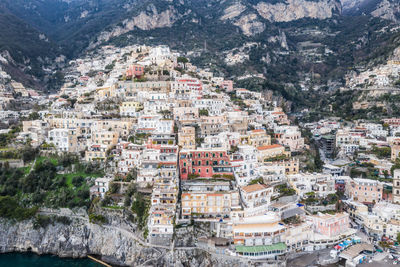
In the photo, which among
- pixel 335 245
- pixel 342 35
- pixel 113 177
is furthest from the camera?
pixel 342 35

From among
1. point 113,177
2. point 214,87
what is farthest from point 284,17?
point 113,177

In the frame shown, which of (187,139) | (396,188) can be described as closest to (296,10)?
(396,188)

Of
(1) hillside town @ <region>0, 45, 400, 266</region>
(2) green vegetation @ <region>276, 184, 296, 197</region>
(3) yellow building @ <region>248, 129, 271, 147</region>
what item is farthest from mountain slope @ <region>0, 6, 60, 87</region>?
(2) green vegetation @ <region>276, 184, 296, 197</region>

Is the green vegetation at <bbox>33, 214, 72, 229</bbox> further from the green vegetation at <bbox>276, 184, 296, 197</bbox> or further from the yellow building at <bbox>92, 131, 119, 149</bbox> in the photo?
the green vegetation at <bbox>276, 184, 296, 197</bbox>

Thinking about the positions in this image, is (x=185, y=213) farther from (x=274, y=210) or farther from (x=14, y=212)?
(x=14, y=212)

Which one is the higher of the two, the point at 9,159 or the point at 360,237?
the point at 9,159

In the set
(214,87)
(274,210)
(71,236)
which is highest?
(214,87)

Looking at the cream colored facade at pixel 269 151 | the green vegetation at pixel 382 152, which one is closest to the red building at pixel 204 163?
the cream colored facade at pixel 269 151
